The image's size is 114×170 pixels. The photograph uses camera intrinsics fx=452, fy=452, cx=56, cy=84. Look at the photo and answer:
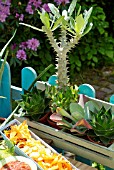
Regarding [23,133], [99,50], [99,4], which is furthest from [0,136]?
[99,4]

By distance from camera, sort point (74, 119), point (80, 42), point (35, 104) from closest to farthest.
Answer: point (74, 119), point (35, 104), point (80, 42)

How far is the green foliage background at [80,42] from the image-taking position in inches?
167

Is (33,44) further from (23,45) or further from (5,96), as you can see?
(5,96)

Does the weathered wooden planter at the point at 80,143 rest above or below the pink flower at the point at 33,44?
below

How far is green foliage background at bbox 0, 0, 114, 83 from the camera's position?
13.9 ft

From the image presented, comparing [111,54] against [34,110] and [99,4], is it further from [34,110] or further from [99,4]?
[34,110]

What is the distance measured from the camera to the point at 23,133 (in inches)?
89.1

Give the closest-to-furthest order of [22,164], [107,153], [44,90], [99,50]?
1. [22,164]
2. [107,153]
3. [44,90]
4. [99,50]

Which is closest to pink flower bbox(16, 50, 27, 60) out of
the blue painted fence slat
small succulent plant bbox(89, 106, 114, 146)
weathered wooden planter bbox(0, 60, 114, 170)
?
the blue painted fence slat

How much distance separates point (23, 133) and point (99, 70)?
111 inches

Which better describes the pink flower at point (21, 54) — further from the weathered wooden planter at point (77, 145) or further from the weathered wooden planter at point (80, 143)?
the weathered wooden planter at point (77, 145)

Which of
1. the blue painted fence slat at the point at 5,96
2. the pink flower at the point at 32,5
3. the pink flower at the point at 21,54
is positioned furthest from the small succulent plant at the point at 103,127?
the pink flower at the point at 32,5

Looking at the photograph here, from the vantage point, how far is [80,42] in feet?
15.7

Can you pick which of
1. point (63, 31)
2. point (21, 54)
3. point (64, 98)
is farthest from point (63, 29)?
point (21, 54)
